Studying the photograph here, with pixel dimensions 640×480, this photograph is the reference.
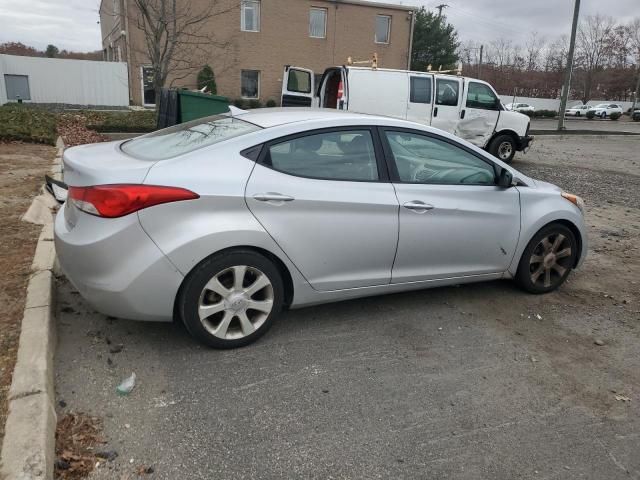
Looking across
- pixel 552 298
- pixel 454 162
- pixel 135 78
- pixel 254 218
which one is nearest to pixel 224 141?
pixel 254 218

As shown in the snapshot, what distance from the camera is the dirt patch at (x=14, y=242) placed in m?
3.15

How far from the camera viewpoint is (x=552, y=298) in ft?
15.4

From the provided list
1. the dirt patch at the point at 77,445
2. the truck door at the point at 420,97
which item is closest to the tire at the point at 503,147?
the truck door at the point at 420,97

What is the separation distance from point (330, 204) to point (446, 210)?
39.6 inches

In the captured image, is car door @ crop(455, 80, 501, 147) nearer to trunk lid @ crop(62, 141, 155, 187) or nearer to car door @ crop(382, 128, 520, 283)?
car door @ crop(382, 128, 520, 283)

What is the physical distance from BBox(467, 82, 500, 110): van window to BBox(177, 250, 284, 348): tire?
10.5 meters

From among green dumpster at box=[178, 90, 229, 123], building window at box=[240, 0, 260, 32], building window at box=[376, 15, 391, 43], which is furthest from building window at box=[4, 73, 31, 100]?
green dumpster at box=[178, 90, 229, 123]

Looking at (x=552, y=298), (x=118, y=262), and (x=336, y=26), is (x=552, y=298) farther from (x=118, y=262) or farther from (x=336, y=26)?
(x=336, y=26)

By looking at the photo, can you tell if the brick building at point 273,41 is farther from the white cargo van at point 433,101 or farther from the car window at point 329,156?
the car window at point 329,156

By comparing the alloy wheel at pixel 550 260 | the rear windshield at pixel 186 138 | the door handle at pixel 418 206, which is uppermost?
the rear windshield at pixel 186 138

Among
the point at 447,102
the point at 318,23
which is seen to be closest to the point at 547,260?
the point at 447,102

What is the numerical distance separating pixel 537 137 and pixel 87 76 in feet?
71.2

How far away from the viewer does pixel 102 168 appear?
3.19 metres

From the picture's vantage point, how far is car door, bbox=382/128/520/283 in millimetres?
3908
